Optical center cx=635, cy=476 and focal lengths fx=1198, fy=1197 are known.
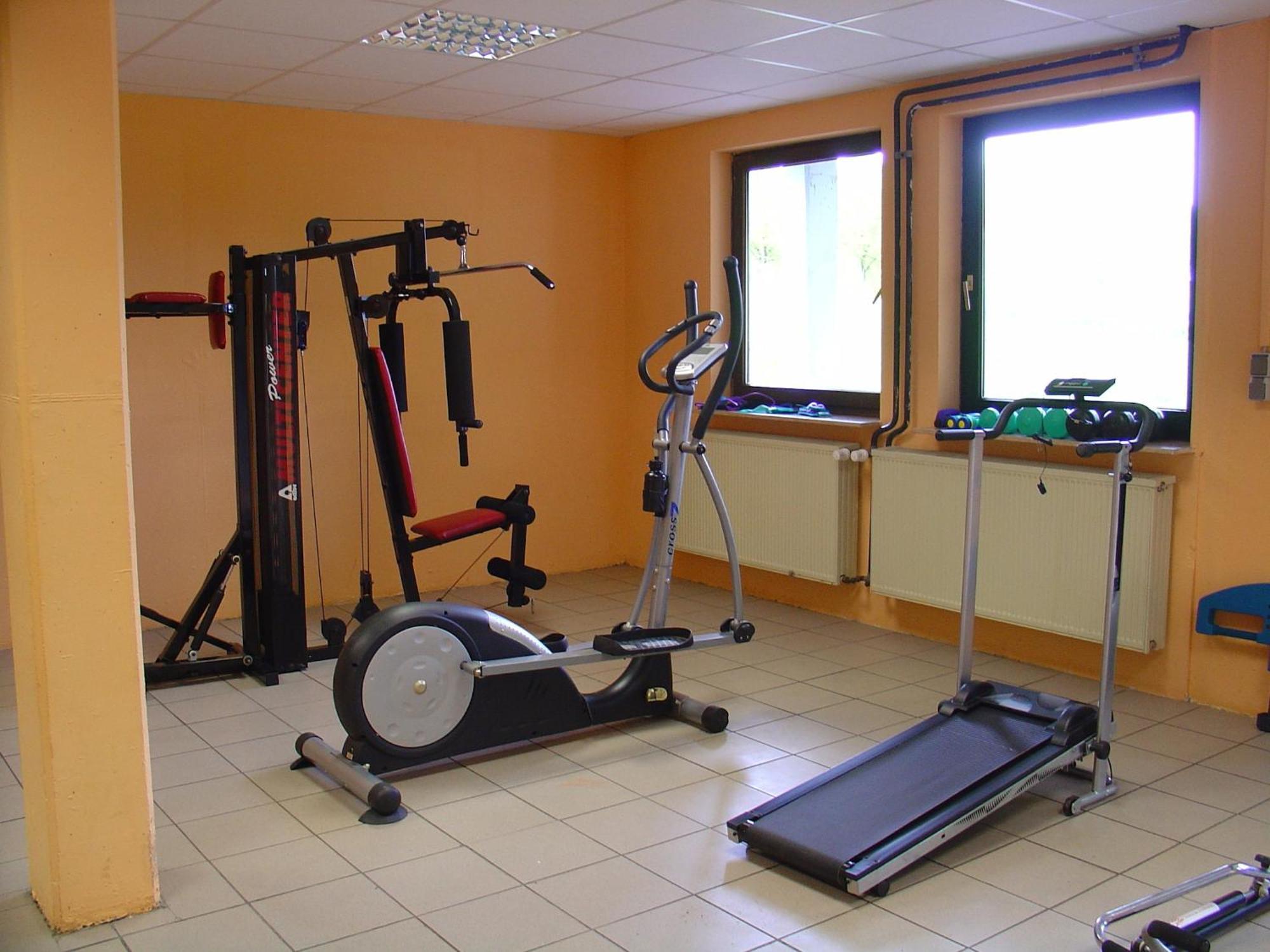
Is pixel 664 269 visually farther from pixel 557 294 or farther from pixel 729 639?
pixel 729 639

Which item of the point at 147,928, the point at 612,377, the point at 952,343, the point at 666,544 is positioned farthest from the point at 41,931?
the point at 612,377


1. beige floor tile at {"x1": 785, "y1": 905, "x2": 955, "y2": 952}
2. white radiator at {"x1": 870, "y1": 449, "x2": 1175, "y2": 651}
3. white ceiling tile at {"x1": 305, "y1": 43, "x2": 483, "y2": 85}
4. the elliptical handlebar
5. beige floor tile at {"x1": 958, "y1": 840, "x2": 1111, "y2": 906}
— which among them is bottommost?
beige floor tile at {"x1": 785, "y1": 905, "x2": 955, "y2": 952}

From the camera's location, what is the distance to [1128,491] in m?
4.63

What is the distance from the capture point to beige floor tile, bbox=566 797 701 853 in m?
3.48

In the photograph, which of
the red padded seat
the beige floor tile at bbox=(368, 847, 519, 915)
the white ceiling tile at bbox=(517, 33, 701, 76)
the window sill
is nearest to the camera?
the beige floor tile at bbox=(368, 847, 519, 915)

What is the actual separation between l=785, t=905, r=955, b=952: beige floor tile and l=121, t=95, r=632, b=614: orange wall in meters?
3.97

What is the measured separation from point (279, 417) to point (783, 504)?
8.45 feet

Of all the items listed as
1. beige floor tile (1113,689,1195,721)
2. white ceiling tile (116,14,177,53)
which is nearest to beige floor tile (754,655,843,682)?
beige floor tile (1113,689,1195,721)

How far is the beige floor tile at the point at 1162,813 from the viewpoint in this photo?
3.51 meters

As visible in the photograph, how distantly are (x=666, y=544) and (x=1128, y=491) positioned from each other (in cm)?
183

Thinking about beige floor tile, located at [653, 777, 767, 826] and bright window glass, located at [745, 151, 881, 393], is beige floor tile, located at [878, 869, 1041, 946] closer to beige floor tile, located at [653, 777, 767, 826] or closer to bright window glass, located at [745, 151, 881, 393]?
beige floor tile, located at [653, 777, 767, 826]

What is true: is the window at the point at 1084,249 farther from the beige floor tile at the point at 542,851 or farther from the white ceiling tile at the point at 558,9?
the beige floor tile at the point at 542,851

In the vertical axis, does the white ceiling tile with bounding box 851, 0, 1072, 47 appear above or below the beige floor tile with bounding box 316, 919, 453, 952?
above

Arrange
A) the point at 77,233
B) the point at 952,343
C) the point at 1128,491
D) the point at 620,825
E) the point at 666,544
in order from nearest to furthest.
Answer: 1. the point at 77,233
2. the point at 620,825
3. the point at 666,544
4. the point at 1128,491
5. the point at 952,343
